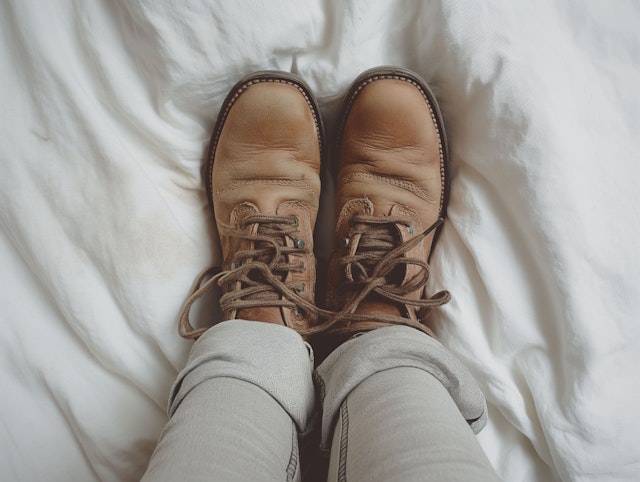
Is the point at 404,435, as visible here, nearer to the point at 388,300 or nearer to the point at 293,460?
the point at 293,460

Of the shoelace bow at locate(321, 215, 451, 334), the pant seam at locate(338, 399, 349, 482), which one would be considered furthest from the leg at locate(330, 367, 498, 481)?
the shoelace bow at locate(321, 215, 451, 334)

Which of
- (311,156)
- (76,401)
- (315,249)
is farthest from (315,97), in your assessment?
(76,401)

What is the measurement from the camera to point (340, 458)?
0.46 m

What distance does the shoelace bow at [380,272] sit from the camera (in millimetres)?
629

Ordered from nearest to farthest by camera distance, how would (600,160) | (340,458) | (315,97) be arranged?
(340,458) < (600,160) < (315,97)

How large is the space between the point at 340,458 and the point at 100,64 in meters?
0.56

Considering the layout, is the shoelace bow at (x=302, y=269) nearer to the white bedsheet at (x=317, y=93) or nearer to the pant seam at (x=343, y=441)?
the white bedsheet at (x=317, y=93)

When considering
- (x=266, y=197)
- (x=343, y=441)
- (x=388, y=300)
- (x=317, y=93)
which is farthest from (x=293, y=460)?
(x=317, y=93)

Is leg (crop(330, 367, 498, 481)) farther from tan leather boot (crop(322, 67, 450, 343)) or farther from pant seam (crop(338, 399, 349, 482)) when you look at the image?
tan leather boot (crop(322, 67, 450, 343))

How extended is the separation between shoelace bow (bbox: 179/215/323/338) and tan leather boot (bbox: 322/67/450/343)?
0.21ft

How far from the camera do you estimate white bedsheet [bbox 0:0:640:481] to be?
1.92ft

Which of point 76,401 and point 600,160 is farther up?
point 600,160

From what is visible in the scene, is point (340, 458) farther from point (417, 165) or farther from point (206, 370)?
point (417, 165)

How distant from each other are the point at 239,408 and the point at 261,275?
237 mm
